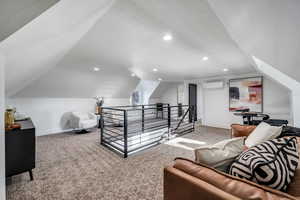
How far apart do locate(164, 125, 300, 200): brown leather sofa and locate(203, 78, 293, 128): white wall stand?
14.9 feet

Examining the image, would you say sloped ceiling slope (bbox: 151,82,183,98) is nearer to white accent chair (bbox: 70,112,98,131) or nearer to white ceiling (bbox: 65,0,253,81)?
white ceiling (bbox: 65,0,253,81)

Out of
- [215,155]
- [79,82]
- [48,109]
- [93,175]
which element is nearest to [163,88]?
[79,82]

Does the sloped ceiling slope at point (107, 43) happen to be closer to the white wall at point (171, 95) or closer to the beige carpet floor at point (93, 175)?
the beige carpet floor at point (93, 175)

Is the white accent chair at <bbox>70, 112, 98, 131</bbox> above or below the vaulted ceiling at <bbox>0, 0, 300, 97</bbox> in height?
below

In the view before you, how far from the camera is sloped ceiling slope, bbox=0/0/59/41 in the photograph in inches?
33.1

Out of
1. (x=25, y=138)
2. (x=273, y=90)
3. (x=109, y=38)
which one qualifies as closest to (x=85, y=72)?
(x=109, y=38)

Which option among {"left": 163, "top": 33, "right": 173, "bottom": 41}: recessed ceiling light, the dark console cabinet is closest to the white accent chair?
the dark console cabinet

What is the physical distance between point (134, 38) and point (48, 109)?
12.7ft

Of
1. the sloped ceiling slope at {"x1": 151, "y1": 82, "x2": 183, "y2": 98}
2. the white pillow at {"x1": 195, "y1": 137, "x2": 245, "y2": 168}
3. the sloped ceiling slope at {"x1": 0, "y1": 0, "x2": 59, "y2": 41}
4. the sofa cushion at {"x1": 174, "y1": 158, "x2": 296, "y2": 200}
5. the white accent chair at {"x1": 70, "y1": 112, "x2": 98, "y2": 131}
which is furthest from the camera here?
the sloped ceiling slope at {"x1": 151, "y1": 82, "x2": 183, "y2": 98}

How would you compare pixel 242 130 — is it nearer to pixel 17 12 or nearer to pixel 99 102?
pixel 17 12

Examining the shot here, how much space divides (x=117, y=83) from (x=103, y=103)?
1092 millimetres

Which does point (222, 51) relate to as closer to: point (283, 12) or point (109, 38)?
point (283, 12)

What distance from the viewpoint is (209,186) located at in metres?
0.68

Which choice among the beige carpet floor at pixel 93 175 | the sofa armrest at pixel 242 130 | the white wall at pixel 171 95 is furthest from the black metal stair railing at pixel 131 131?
the sofa armrest at pixel 242 130
